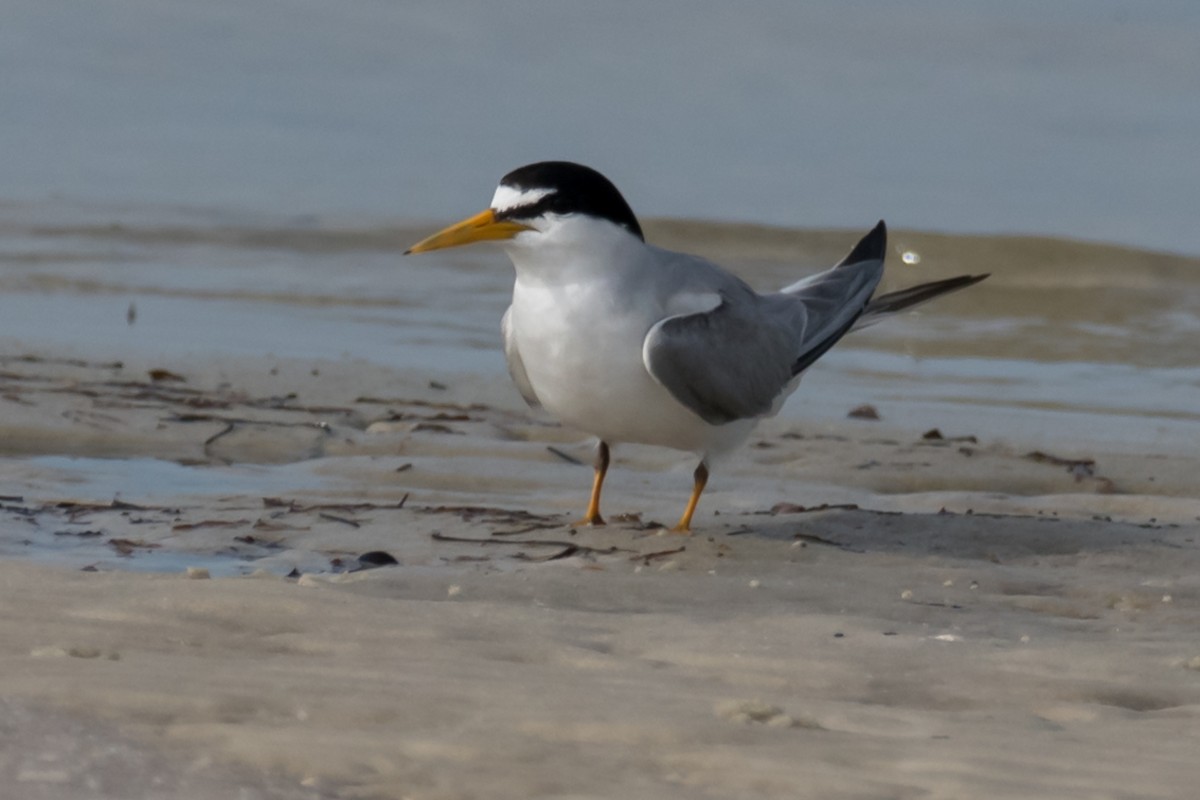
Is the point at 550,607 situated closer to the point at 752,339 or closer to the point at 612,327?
the point at 612,327

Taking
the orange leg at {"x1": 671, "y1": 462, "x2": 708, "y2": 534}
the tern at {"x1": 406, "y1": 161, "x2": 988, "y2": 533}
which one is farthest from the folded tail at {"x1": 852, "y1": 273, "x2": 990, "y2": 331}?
the orange leg at {"x1": 671, "y1": 462, "x2": 708, "y2": 534}

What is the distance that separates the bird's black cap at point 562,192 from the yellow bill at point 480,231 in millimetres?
22

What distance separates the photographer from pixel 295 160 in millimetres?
19906

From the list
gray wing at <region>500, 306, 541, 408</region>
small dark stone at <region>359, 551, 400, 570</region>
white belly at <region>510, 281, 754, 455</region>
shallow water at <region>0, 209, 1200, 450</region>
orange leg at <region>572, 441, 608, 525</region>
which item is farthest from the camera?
shallow water at <region>0, 209, 1200, 450</region>

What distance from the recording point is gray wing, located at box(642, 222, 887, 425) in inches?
194

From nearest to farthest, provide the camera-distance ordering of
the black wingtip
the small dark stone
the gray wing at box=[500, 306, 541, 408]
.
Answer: the small dark stone < the gray wing at box=[500, 306, 541, 408] < the black wingtip

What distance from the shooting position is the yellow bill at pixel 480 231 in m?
5.06

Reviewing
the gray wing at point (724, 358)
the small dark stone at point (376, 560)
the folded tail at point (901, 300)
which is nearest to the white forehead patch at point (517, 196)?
the gray wing at point (724, 358)

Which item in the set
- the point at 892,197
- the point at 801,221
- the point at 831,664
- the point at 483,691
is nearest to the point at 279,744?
the point at 483,691

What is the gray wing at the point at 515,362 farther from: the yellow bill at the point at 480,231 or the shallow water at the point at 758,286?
the shallow water at the point at 758,286

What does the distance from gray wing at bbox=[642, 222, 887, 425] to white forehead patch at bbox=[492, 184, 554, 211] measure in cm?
47

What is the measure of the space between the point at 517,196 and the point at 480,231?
0.13 metres

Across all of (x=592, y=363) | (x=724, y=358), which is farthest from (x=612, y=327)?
(x=724, y=358)

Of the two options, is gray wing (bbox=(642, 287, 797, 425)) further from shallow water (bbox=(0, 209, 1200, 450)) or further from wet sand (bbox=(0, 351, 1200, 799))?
shallow water (bbox=(0, 209, 1200, 450))
